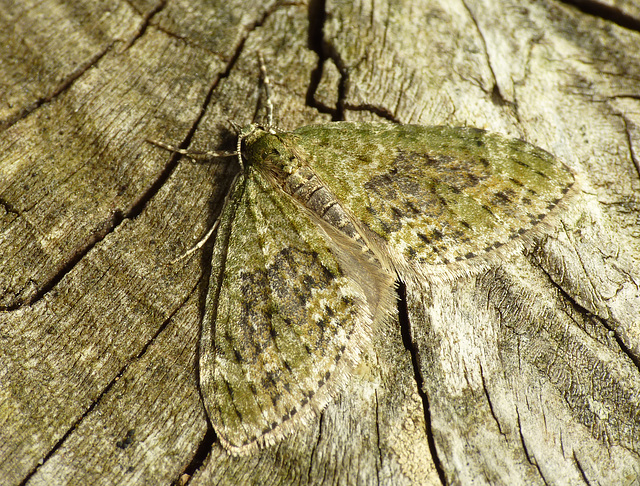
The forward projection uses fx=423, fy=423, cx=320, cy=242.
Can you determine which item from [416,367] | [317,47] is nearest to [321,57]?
[317,47]

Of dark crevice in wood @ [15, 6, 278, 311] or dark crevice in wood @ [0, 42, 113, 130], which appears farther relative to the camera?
dark crevice in wood @ [0, 42, 113, 130]

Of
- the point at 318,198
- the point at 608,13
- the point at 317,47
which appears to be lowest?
the point at 318,198

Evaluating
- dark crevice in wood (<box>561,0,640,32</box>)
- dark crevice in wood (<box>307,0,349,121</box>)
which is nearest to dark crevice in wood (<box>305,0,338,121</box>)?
dark crevice in wood (<box>307,0,349,121</box>)

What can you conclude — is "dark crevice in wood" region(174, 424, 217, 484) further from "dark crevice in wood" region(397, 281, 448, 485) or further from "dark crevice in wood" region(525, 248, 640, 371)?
"dark crevice in wood" region(525, 248, 640, 371)

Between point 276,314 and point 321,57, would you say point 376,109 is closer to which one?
point 321,57

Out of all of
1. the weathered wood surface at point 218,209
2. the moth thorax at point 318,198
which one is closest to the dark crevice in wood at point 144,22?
the weathered wood surface at point 218,209

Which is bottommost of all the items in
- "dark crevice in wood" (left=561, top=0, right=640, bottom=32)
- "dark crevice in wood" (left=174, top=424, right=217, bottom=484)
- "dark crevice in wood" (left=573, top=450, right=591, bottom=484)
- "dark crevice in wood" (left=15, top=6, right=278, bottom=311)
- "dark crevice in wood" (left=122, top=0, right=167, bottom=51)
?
"dark crevice in wood" (left=174, top=424, right=217, bottom=484)
